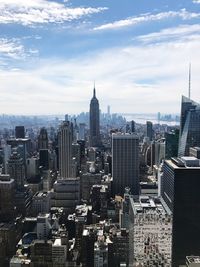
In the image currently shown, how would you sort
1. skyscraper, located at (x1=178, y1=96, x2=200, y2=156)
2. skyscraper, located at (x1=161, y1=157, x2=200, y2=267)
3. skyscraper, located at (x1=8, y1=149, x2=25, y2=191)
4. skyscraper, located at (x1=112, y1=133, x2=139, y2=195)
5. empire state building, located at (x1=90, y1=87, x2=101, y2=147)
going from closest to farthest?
skyscraper, located at (x1=161, y1=157, x2=200, y2=267)
skyscraper, located at (x1=8, y1=149, x2=25, y2=191)
skyscraper, located at (x1=178, y1=96, x2=200, y2=156)
skyscraper, located at (x1=112, y1=133, x2=139, y2=195)
empire state building, located at (x1=90, y1=87, x2=101, y2=147)

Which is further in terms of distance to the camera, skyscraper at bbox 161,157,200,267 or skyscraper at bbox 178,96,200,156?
skyscraper at bbox 178,96,200,156

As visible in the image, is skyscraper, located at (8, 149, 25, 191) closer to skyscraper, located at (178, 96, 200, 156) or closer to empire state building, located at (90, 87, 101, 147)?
skyscraper, located at (178, 96, 200, 156)

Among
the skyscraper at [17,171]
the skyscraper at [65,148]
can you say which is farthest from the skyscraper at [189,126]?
the skyscraper at [17,171]

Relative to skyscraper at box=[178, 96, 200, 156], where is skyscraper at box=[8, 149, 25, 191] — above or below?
below

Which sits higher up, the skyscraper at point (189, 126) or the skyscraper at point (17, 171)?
the skyscraper at point (189, 126)

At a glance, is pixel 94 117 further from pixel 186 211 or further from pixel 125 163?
pixel 186 211

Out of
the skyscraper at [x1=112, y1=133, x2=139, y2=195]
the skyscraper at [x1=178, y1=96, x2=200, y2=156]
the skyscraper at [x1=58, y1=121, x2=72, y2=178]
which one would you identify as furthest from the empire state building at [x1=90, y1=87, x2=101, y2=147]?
the skyscraper at [x1=178, y1=96, x2=200, y2=156]

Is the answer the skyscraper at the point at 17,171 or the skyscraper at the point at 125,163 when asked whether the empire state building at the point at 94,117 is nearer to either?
the skyscraper at the point at 125,163

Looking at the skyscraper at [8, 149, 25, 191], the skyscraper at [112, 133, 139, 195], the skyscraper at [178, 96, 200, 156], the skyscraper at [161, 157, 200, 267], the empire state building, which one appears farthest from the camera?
the empire state building
